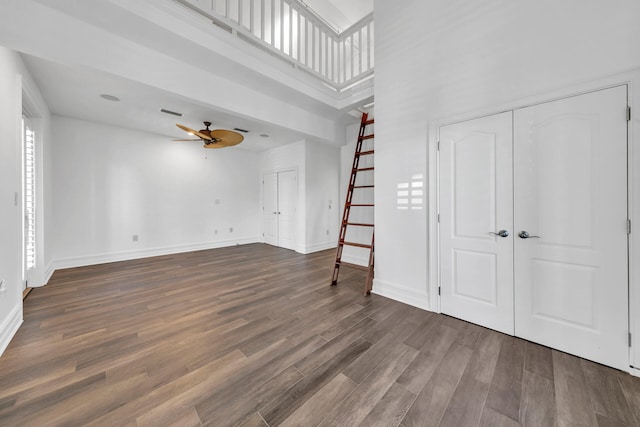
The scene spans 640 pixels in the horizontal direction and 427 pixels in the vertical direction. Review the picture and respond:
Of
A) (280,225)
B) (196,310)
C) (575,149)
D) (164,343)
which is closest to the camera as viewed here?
(575,149)

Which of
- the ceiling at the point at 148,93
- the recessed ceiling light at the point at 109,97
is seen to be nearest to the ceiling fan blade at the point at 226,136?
the ceiling at the point at 148,93

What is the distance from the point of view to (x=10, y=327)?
6.97 feet

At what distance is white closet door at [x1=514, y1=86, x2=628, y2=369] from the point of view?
1.77 metres

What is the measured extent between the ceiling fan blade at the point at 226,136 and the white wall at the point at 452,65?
2.35m

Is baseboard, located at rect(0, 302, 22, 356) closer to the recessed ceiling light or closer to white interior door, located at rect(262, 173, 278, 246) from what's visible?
the recessed ceiling light

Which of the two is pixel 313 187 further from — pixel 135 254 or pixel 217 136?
pixel 135 254

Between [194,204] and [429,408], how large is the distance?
613 centimetres

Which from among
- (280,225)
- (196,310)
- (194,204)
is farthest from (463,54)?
(194,204)

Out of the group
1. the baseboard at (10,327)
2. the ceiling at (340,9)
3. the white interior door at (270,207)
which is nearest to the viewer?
the baseboard at (10,327)

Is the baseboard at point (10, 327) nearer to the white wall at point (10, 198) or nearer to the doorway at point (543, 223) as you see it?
the white wall at point (10, 198)

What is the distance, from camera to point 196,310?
8.93ft

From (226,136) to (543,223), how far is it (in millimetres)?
4256

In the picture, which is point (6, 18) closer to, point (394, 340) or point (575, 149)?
point (394, 340)

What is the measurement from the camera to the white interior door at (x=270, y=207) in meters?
6.73
